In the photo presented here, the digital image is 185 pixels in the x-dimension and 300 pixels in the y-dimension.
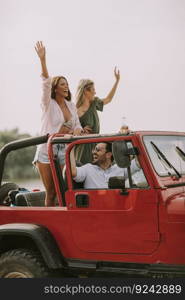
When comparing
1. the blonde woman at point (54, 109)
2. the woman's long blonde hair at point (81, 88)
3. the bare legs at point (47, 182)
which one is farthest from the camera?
the woman's long blonde hair at point (81, 88)

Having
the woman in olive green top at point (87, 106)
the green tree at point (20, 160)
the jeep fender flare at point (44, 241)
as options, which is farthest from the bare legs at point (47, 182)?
the green tree at point (20, 160)

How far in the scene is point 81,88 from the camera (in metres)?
5.54

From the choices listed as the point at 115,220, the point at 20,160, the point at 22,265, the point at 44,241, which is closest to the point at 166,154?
the point at 115,220

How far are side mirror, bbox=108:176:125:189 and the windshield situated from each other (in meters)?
0.27

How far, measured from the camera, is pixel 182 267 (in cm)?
339

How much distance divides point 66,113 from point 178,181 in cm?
173

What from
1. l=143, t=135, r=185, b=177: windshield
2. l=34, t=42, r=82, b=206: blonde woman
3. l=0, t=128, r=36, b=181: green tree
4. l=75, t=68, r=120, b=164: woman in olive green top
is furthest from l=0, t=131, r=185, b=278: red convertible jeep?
l=0, t=128, r=36, b=181: green tree

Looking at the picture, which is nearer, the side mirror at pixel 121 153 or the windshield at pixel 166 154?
the side mirror at pixel 121 153

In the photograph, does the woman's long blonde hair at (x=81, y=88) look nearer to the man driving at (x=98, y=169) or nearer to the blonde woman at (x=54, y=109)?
the blonde woman at (x=54, y=109)

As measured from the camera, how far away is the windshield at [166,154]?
3.69 metres

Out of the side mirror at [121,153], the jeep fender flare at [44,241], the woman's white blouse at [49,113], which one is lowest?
the jeep fender flare at [44,241]

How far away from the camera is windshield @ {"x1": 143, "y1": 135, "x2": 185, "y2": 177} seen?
12.1 feet

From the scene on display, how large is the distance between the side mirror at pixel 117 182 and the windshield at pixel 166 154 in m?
0.27

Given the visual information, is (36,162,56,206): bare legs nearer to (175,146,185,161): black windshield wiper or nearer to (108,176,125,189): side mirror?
(108,176,125,189): side mirror
